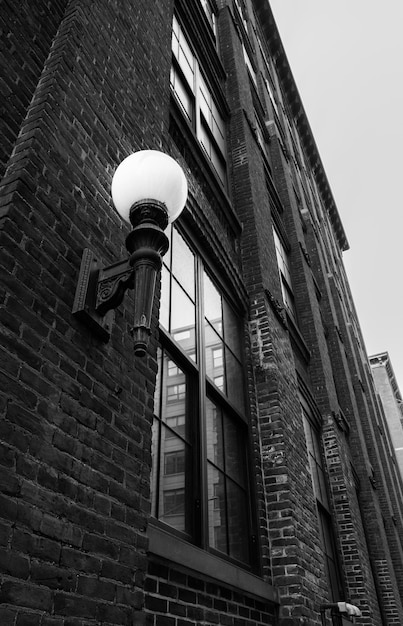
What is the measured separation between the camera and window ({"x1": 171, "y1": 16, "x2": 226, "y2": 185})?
20.8 ft

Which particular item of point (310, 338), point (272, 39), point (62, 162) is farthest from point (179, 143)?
point (272, 39)

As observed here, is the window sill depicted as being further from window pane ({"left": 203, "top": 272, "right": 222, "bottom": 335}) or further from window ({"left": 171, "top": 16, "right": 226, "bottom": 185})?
window ({"left": 171, "top": 16, "right": 226, "bottom": 185})

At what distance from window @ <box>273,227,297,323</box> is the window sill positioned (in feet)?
19.8

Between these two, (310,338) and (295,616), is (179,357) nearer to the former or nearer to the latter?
(295,616)

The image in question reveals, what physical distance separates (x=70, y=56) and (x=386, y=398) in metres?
47.2

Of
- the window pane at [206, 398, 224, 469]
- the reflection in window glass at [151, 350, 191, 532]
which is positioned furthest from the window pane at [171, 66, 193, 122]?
the reflection in window glass at [151, 350, 191, 532]

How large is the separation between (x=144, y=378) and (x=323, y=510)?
18.9 feet

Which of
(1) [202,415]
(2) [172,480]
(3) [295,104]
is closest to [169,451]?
(2) [172,480]

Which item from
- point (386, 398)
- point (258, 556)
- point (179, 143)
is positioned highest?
point (386, 398)

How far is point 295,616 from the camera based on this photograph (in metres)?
4.22

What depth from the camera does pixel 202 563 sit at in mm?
3113

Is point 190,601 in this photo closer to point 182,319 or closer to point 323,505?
point 182,319

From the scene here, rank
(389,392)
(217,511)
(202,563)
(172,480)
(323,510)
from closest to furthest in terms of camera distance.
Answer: (202,563) < (172,480) < (217,511) < (323,510) < (389,392)

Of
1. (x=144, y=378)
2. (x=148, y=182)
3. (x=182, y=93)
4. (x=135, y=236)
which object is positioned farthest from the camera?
(x=182, y=93)
